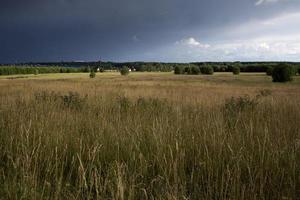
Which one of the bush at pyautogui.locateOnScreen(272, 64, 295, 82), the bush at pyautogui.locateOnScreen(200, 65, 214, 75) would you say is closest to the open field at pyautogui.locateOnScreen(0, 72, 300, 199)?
the bush at pyautogui.locateOnScreen(272, 64, 295, 82)

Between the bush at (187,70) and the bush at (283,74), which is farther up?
the bush at (283,74)

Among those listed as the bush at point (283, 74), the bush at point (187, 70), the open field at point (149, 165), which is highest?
the open field at point (149, 165)

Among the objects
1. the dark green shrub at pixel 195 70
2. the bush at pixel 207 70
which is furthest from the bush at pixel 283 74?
the dark green shrub at pixel 195 70

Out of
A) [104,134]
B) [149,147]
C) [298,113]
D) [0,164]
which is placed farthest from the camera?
[298,113]

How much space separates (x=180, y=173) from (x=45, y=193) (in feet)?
4.18

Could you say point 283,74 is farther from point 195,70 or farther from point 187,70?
point 187,70

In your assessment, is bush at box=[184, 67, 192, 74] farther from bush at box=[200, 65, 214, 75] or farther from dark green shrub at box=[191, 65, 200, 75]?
bush at box=[200, 65, 214, 75]

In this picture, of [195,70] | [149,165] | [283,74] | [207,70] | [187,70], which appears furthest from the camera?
[187,70]

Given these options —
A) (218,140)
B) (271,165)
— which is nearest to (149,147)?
(218,140)

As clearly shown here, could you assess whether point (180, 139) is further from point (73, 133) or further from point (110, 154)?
point (73, 133)

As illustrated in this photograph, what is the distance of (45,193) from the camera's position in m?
3.13

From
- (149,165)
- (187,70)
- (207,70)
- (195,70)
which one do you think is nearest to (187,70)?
(187,70)

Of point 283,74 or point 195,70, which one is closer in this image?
point 283,74

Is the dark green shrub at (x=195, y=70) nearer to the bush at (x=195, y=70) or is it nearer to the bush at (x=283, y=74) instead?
the bush at (x=195, y=70)
